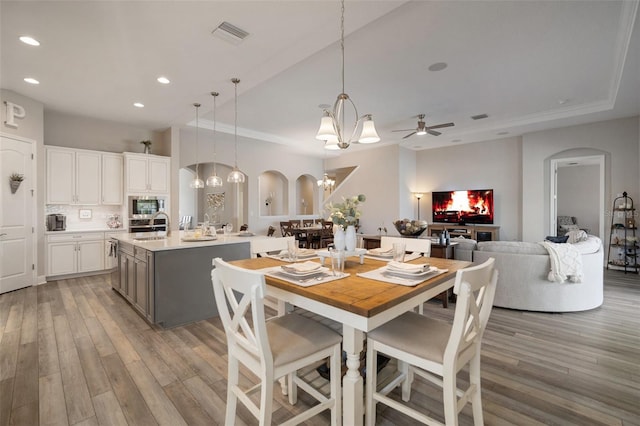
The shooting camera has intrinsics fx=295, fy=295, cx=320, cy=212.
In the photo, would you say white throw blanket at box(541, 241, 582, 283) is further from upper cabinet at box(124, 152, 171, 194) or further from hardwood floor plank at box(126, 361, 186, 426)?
upper cabinet at box(124, 152, 171, 194)

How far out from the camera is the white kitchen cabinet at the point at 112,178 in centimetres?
562

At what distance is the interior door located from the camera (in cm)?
429

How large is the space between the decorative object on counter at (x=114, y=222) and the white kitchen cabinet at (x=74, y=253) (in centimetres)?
44

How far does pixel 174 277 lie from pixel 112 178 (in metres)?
3.75

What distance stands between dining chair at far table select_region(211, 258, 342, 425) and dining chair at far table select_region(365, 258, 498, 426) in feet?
0.81

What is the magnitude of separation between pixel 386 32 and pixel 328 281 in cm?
273

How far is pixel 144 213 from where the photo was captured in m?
5.88

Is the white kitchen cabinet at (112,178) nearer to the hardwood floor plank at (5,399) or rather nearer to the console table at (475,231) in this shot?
the hardwood floor plank at (5,399)

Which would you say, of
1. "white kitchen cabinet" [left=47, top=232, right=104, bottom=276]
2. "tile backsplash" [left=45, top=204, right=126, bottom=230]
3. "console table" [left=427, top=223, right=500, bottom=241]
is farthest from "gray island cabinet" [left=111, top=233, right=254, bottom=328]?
"console table" [left=427, top=223, right=500, bottom=241]

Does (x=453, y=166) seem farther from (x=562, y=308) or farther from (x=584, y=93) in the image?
(x=562, y=308)

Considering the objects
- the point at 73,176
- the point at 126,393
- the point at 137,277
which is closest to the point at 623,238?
the point at 126,393

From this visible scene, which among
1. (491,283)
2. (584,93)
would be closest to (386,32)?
(491,283)

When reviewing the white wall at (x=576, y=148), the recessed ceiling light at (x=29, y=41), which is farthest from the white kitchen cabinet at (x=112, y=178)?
the white wall at (x=576, y=148)

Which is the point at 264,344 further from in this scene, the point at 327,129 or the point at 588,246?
the point at 588,246
